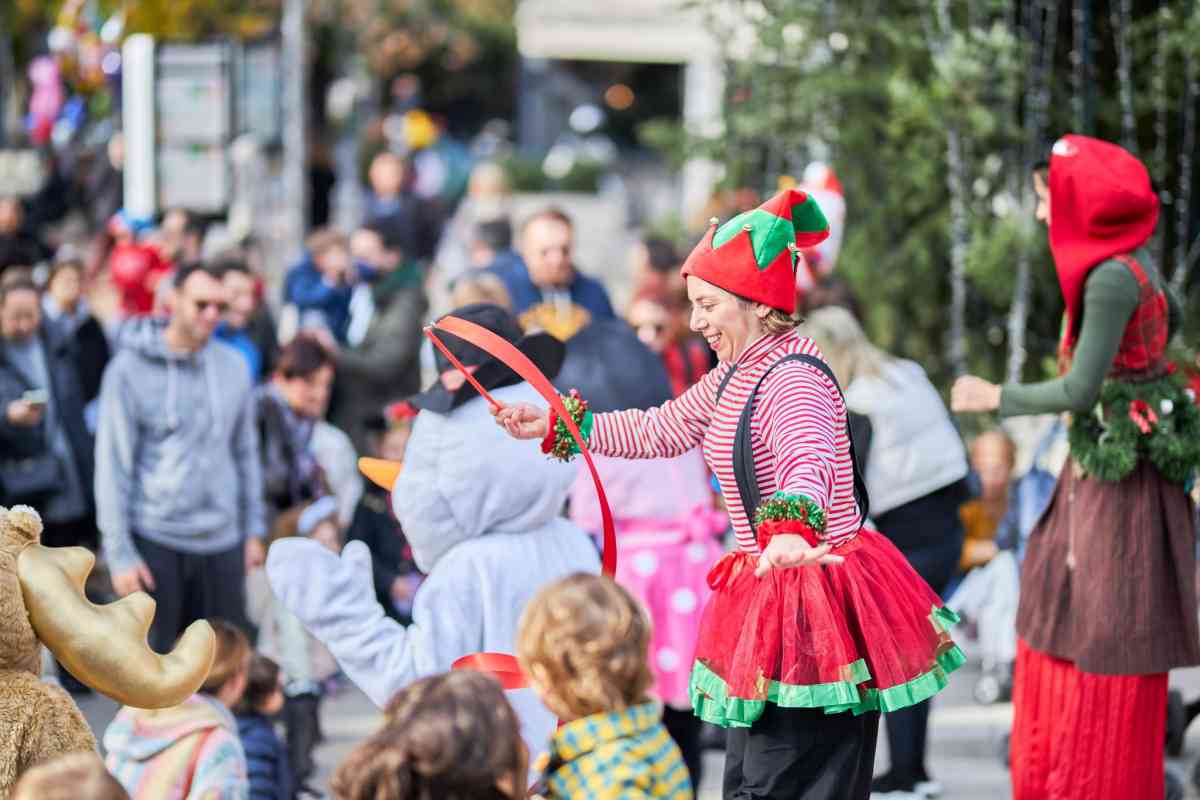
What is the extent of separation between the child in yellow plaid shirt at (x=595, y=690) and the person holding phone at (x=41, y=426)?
4.04m

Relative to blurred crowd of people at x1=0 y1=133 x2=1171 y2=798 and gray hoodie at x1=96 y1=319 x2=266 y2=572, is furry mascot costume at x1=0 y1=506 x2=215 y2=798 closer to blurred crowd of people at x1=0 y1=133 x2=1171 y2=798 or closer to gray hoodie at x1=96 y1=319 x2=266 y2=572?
blurred crowd of people at x1=0 y1=133 x2=1171 y2=798

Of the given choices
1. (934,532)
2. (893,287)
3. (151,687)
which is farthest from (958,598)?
(151,687)

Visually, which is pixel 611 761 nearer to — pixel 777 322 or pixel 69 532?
pixel 777 322

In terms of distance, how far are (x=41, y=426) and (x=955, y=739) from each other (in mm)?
3823

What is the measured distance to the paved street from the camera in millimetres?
6070

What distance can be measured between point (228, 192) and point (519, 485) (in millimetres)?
8919

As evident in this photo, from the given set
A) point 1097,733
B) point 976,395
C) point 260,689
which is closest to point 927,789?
point 1097,733

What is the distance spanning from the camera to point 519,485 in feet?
13.4

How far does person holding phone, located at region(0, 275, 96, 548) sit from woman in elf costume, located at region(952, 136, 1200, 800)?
3944 millimetres

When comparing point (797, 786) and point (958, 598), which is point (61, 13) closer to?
point (958, 598)

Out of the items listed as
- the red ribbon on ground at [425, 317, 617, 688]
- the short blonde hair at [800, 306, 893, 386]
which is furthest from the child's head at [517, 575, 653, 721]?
Result: the short blonde hair at [800, 306, 893, 386]

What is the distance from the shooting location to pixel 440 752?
9.32 ft

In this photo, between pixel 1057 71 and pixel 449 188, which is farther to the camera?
pixel 449 188

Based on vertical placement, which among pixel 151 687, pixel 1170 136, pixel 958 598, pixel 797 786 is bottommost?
pixel 958 598
